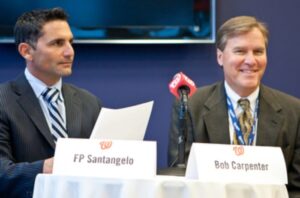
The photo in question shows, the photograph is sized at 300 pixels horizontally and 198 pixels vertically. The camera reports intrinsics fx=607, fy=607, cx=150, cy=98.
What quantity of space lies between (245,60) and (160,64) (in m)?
1.20

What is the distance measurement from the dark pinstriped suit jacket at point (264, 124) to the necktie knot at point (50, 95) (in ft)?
1.89

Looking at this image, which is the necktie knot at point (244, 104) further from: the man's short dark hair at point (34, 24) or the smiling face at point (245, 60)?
the man's short dark hair at point (34, 24)

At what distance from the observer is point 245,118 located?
2.76 meters

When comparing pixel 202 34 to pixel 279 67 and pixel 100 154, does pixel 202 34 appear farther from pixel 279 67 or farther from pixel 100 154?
pixel 100 154

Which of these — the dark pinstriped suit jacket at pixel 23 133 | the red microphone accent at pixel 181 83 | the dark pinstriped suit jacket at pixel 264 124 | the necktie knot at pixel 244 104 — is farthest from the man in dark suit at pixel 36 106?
the necktie knot at pixel 244 104

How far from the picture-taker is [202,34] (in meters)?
3.81

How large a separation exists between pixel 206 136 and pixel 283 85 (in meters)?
1.39

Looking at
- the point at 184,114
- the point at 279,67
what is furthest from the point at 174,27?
the point at 184,114

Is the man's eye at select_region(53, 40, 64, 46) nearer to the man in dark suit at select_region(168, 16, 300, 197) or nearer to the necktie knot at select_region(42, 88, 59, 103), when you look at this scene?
the necktie knot at select_region(42, 88, 59, 103)

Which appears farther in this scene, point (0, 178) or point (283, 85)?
point (283, 85)

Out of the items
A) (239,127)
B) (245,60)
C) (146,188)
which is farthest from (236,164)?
(245,60)

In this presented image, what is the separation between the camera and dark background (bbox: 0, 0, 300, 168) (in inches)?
155

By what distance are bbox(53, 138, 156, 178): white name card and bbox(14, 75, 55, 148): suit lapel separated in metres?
0.80

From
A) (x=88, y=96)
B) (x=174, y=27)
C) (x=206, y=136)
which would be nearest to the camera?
(x=206, y=136)
